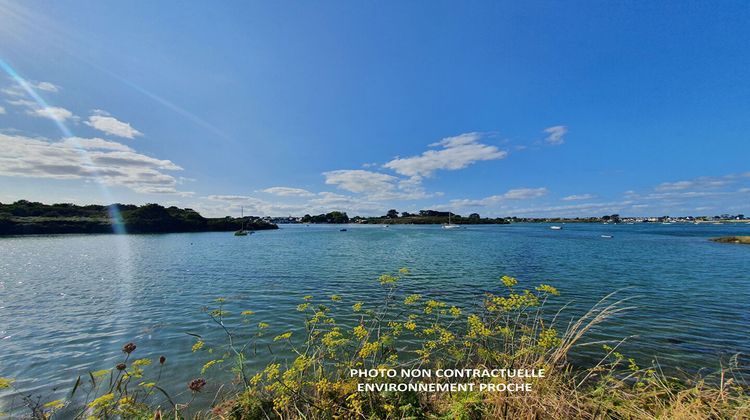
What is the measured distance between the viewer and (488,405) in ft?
12.7

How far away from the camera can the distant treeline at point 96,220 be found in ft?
309

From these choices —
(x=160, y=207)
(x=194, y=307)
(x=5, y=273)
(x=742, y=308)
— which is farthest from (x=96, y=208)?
(x=742, y=308)

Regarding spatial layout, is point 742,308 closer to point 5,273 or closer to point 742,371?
point 742,371

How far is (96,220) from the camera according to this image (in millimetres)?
108812

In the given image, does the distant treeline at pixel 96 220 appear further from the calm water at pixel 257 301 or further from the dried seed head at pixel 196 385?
the dried seed head at pixel 196 385

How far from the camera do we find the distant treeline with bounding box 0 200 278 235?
94062 mm

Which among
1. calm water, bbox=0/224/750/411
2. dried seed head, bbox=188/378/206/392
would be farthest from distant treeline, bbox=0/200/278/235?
dried seed head, bbox=188/378/206/392

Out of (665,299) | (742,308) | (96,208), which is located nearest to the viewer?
(742,308)

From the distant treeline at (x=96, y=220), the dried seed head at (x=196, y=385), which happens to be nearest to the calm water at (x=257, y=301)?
the dried seed head at (x=196, y=385)

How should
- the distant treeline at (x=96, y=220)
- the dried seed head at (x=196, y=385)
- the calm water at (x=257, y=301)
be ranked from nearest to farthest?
the dried seed head at (x=196, y=385) → the calm water at (x=257, y=301) → the distant treeline at (x=96, y=220)

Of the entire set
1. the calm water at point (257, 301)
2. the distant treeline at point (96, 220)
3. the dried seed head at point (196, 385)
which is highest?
the distant treeline at point (96, 220)

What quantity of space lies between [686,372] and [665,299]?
10.2 meters

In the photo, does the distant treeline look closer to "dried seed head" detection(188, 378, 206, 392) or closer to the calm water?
the calm water

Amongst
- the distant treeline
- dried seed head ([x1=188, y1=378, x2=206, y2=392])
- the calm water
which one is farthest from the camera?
the distant treeline
